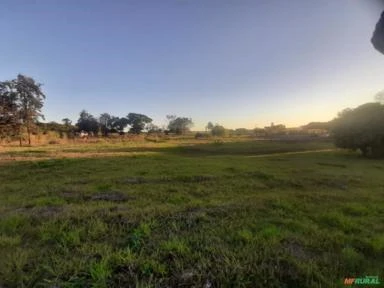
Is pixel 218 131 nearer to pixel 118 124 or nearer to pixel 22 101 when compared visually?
pixel 118 124

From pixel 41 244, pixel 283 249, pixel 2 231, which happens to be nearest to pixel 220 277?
pixel 283 249

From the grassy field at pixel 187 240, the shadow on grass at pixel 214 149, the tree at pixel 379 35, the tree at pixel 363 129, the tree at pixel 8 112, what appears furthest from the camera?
the tree at pixel 8 112

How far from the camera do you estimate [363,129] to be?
27.9m

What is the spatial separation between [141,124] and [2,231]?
93.8 metres

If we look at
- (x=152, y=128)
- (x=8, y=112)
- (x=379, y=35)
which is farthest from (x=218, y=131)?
(x=379, y=35)

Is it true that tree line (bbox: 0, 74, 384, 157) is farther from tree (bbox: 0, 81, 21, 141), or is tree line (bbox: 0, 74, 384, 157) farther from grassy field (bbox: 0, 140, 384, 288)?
grassy field (bbox: 0, 140, 384, 288)

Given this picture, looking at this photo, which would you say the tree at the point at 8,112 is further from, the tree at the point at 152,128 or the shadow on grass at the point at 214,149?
the tree at the point at 152,128

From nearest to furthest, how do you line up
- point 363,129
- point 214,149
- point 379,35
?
point 379,35 < point 363,129 < point 214,149

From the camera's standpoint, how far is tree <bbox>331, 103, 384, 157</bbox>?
2759 cm

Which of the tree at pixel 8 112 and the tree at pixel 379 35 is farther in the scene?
the tree at pixel 8 112

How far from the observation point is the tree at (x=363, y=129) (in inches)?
1086

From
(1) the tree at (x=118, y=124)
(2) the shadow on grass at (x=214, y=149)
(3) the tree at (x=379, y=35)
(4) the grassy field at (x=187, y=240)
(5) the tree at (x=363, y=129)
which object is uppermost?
(1) the tree at (x=118, y=124)

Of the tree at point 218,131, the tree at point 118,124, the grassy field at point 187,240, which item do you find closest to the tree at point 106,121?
the tree at point 118,124

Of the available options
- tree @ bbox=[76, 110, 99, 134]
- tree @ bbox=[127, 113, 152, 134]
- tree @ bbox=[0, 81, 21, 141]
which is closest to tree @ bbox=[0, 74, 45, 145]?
tree @ bbox=[0, 81, 21, 141]
